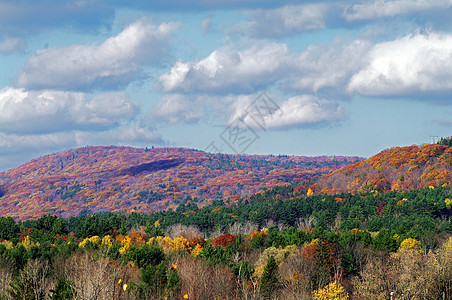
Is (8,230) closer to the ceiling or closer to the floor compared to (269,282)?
closer to the ceiling

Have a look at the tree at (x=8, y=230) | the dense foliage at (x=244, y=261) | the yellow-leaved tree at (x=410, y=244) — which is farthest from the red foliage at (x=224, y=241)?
the tree at (x=8, y=230)

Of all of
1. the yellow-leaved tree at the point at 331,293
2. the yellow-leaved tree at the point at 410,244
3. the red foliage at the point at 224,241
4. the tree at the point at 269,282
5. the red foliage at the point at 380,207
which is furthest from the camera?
the red foliage at the point at 380,207

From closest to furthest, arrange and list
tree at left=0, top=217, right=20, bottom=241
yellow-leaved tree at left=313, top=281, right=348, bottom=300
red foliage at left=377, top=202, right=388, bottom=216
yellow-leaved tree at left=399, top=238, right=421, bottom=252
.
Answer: yellow-leaved tree at left=313, top=281, right=348, bottom=300 → yellow-leaved tree at left=399, top=238, right=421, bottom=252 → tree at left=0, top=217, right=20, bottom=241 → red foliage at left=377, top=202, right=388, bottom=216

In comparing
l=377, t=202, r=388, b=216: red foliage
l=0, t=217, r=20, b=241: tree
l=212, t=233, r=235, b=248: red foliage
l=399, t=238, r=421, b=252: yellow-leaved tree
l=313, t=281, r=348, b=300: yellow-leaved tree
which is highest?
l=0, t=217, r=20, b=241: tree

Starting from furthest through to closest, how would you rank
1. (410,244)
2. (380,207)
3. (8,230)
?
(380,207) < (8,230) < (410,244)

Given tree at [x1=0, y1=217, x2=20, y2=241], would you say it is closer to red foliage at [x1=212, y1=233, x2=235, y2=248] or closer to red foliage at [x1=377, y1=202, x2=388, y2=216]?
red foliage at [x1=212, y1=233, x2=235, y2=248]

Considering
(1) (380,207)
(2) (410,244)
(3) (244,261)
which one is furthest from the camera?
(1) (380,207)

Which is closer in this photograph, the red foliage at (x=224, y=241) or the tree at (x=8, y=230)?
the red foliage at (x=224, y=241)

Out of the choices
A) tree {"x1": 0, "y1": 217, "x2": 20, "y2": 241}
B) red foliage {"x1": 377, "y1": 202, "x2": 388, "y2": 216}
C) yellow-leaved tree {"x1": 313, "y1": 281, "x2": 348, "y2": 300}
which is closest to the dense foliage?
yellow-leaved tree {"x1": 313, "y1": 281, "x2": 348, "y2": 300}

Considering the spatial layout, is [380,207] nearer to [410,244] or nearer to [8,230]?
[410,244]

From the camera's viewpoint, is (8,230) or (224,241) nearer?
(224,241)

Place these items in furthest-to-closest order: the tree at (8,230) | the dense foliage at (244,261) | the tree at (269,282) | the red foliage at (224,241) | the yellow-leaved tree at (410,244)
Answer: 1. the tree at (8,230)
2. the red foliage at (224,241)
3. the yellow-leaved tree at (410,244)
4. the tree at (269,282)
5. the dense foliage at (244,261)

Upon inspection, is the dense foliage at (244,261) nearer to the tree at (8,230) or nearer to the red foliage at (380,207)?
the tree at (8,230)

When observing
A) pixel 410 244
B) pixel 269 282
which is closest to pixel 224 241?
pixel 410 244
